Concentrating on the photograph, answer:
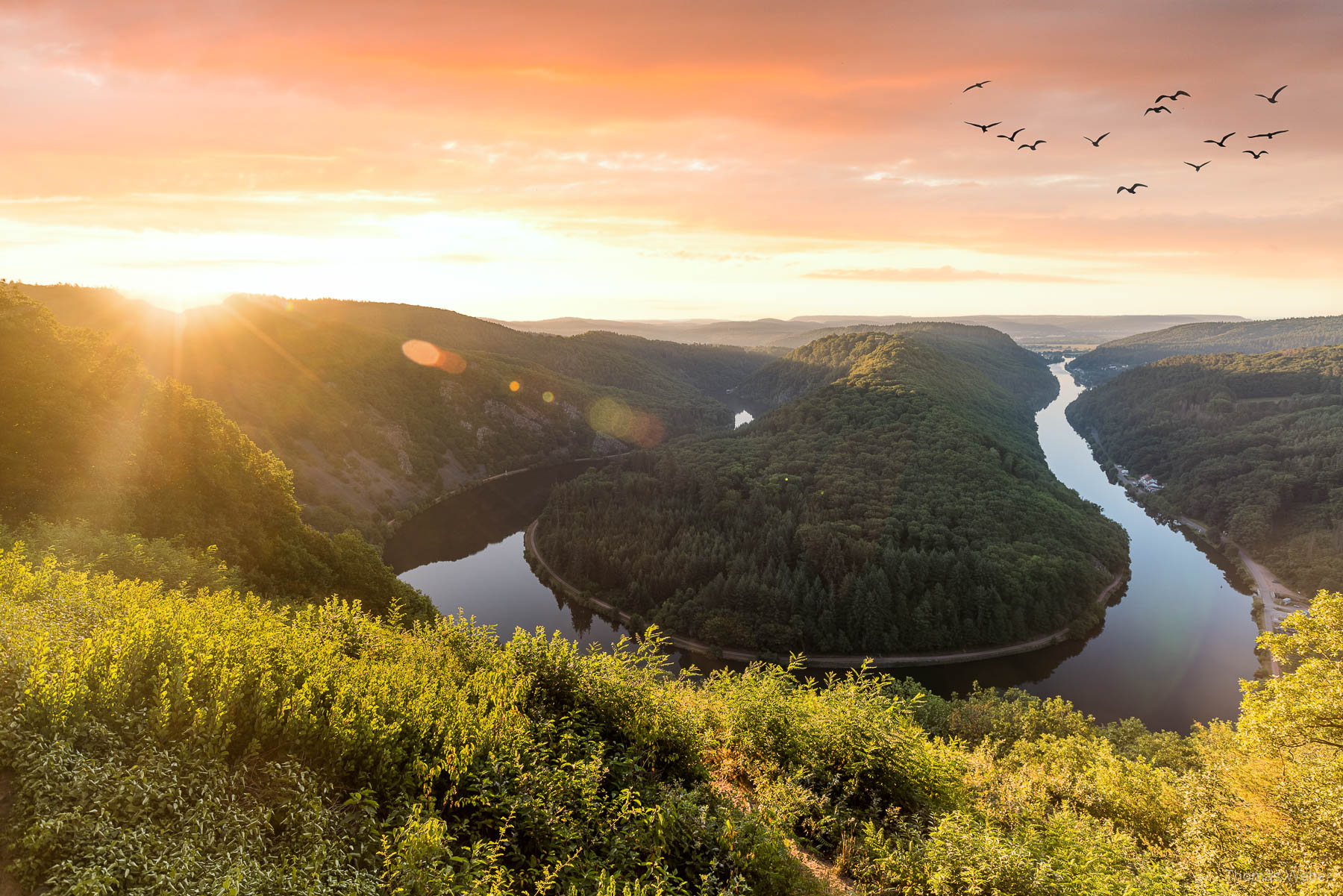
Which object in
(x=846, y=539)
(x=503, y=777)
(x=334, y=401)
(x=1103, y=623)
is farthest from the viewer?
(x=334, y=401)

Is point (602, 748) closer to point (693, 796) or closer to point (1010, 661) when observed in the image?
point (693, 796)

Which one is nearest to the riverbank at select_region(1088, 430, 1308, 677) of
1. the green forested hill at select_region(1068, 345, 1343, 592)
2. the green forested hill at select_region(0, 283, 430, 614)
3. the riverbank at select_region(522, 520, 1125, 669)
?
the green forested hill at select_region(1068, 345, 1343, 592)

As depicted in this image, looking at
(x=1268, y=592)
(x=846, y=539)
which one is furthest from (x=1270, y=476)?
(x=846, y=539)

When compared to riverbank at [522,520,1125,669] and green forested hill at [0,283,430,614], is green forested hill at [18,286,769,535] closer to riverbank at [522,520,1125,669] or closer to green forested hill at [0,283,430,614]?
green forested hill at [0,283,430,614]

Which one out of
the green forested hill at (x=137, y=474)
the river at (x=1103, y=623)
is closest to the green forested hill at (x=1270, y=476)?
the river at (x=1103, y=623)

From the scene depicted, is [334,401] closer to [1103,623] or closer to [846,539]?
[846,539]

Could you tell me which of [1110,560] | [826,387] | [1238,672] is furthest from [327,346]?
[1238,672]

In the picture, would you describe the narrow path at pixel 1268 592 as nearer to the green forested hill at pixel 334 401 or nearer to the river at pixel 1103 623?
the river at pixel 1103 623
